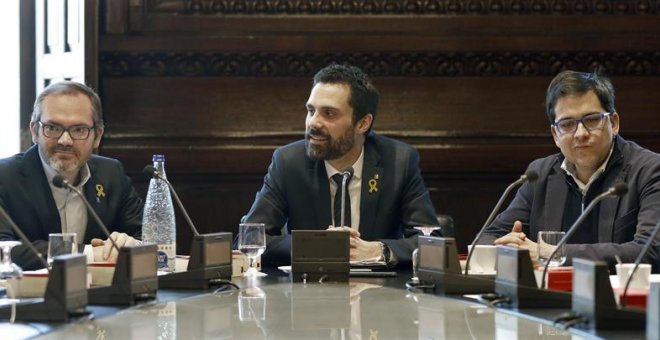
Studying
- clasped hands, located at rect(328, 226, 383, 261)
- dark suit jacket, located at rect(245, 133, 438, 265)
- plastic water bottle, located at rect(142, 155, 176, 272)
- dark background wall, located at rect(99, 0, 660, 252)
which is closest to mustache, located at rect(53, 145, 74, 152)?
plastic water bottle, located at rect(142, 155, 176, 272)

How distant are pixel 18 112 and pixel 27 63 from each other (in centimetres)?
27

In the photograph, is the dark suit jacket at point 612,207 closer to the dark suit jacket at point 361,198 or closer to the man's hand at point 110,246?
the dark suit jacket at point 361,198

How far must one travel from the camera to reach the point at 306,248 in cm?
357

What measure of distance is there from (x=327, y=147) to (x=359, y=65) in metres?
1.19

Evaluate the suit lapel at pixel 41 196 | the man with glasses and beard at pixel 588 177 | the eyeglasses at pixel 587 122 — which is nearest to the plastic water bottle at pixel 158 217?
the suit lapel at pixel 41 196

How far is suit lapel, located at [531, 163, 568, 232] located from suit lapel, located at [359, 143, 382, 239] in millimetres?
642

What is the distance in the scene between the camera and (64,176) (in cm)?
423

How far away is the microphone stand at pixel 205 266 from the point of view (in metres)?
3.27

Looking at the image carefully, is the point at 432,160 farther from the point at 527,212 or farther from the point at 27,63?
the point at 27,63

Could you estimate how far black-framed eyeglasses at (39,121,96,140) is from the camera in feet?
13.8

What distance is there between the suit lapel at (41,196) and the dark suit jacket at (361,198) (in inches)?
29.5

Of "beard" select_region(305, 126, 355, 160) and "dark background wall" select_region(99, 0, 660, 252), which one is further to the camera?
"dark background wall" select_region(99, 0, 660, 252)

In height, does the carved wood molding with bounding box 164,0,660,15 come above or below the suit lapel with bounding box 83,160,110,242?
above

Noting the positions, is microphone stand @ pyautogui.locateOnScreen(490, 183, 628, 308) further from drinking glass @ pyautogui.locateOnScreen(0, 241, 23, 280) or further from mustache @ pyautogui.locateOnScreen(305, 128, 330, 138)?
mustache @ pyautogui.locateOnScreen(305, 128, 330, 138)
